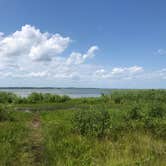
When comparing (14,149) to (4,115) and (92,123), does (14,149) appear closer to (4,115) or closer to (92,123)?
(92,123)

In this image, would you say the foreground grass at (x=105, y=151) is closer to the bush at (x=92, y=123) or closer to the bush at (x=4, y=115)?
the bush at (x=92, y=123)

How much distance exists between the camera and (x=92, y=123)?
Result: 27.7ft

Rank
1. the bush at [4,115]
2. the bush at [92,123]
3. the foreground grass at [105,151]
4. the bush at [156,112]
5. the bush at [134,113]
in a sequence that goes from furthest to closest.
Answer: the bush at [4,115]
the bush at [134,113]
the bush at [156,112]
the bush at [92,123]
the foreground grass at [105,151]

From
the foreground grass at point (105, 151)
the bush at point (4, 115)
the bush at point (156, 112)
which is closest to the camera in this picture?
the foreground grass at point (105, 151)

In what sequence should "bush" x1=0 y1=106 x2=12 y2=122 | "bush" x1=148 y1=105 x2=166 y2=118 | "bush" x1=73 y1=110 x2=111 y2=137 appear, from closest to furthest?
"bush" x1=73 y1=110 x2=111 y2=137 → "bush" x1=148 y1=105 x2=166 y2=118 → "bush" x1=0 y1=106 x2=12 y2=122

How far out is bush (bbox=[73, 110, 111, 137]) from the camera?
808cm

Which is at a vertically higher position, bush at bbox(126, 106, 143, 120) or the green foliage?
bush at bbox(126, 106, 143, 120)

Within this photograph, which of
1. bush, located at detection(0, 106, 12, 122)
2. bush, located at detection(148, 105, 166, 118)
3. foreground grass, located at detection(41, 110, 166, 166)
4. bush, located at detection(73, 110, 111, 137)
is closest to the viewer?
foreground grass, located at detection(41, 110, 166, 166)

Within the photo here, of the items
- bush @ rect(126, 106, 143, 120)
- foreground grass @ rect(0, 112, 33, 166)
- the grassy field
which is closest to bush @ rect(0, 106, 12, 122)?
the grassy field

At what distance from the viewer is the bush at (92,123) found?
8078 mm

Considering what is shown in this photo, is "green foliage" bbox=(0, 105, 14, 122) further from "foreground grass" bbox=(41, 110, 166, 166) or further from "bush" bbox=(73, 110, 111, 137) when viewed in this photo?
"foreground grass" bbox=(41, 110, 166, 166)

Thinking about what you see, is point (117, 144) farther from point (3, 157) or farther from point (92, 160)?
point (3, 157)

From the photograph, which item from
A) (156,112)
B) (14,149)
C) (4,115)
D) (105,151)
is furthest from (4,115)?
(156,112)

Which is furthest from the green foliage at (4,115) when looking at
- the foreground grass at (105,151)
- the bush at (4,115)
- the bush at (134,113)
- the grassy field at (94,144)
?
the bush at (134,113)
